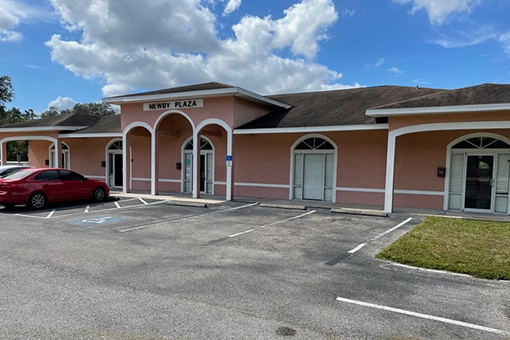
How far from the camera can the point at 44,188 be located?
12.8 metres

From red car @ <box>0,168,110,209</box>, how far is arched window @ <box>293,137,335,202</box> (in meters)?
8.46

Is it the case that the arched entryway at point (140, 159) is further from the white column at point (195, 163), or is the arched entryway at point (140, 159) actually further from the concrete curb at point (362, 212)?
the concrete curb at point (362, 212)

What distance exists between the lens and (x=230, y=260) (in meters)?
6.43

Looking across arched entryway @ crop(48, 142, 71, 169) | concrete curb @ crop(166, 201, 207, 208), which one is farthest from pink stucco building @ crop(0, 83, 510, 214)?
arched entryway @ crop(48, 142, 71, 169)

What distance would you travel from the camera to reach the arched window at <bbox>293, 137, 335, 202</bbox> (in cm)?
1460

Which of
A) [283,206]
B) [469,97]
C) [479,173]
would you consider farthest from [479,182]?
[283,206]

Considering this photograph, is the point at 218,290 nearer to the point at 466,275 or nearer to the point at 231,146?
the point at 466,275

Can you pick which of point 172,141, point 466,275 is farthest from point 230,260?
point 172,141

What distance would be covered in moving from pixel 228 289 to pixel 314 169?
10.5m

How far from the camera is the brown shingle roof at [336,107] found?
13.7 meters

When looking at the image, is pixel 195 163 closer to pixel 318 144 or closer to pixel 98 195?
pixel 98 195

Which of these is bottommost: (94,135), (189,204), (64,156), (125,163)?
(189,204)

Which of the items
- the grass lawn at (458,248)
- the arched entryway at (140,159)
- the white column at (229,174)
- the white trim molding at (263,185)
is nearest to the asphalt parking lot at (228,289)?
the grass lawn at (458,248)

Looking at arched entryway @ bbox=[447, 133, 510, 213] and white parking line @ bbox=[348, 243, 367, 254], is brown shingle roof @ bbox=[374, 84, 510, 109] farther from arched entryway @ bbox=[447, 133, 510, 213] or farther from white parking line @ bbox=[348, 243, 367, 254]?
white parking line @ bbox=[348, 243, 367, 254]
